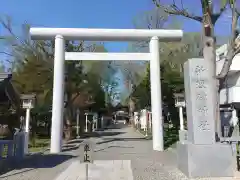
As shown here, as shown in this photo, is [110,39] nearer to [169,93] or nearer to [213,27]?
[213,27]

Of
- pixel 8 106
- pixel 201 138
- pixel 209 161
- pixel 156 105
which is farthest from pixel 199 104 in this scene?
pixel 8 106

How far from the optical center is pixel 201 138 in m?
7.22

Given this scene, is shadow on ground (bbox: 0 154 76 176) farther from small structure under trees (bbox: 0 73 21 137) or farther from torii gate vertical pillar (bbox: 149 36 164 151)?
torii gate vertical pillar (bbox: 149 36 164 151)

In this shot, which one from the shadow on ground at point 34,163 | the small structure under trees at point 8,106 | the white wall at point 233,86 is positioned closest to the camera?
the small structure under trees at point 8,106

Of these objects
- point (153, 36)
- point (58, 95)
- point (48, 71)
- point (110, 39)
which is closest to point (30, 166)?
point (58, 95)

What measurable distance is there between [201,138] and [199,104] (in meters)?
0.96

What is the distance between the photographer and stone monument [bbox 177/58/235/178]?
6965mm

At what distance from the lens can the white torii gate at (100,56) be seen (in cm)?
1256

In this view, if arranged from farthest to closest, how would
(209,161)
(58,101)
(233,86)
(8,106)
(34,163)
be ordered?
(233,86), (58,101), (8,106), (34,163), (209,161)

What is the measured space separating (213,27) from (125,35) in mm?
4335

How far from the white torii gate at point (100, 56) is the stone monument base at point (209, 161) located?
569cm

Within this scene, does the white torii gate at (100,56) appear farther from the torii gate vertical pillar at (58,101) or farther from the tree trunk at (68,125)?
the tree trunk at (68,125)

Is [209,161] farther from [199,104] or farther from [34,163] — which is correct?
Answer: [34,163]

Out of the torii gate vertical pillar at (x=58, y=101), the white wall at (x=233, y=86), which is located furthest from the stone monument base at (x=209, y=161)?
the white wall at (x=233, y=86)
